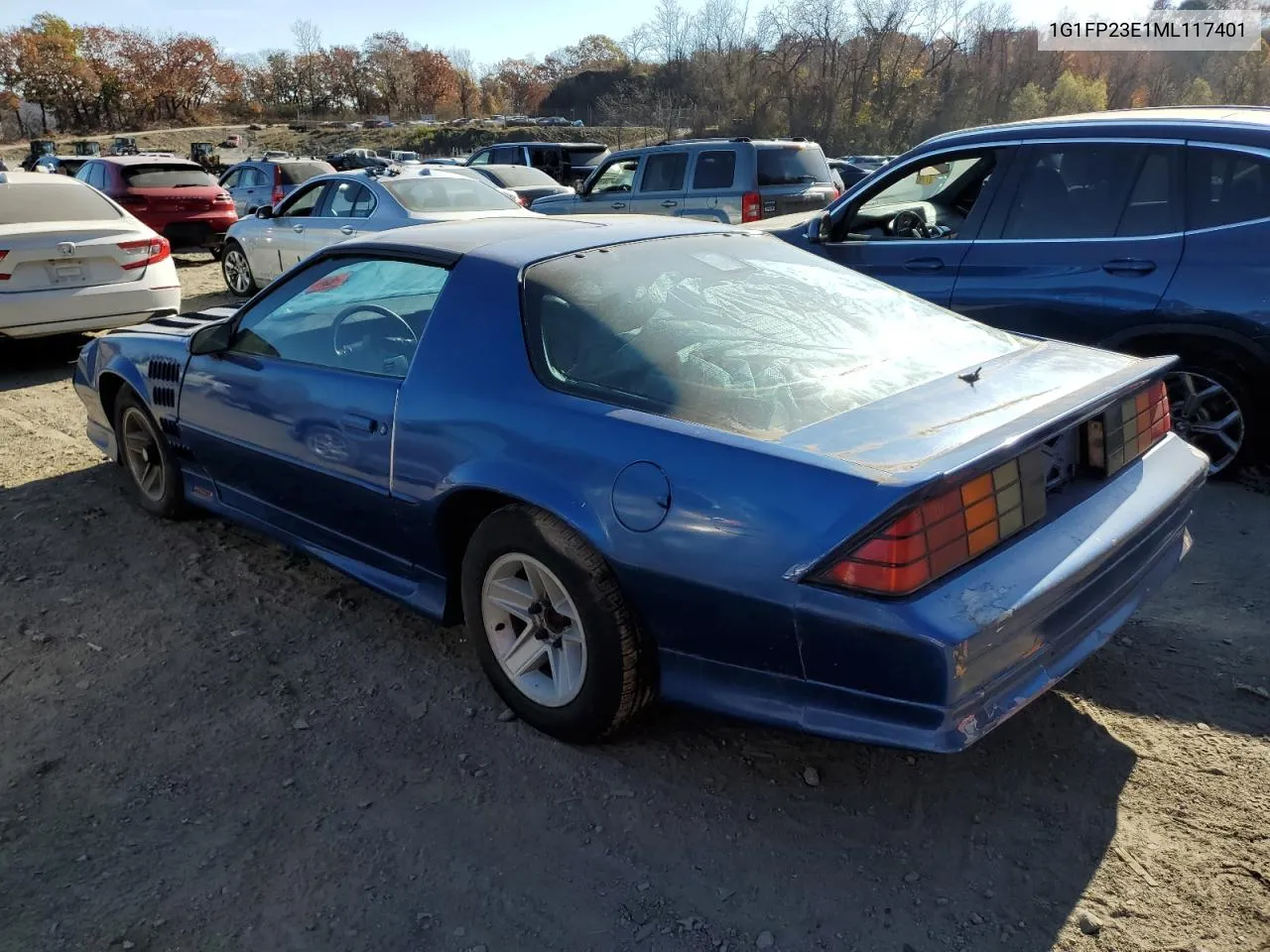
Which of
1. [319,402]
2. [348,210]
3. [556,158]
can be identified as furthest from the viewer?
[556,158]

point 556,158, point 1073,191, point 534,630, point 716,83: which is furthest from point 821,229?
point 716,83

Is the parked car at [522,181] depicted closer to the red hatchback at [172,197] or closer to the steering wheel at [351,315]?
the red hatchback at [172,197]

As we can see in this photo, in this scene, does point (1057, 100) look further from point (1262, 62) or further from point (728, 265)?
point (728, 265)

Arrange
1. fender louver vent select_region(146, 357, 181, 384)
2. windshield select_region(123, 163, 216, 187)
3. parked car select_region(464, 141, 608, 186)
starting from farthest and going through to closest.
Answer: parked car select_region(464, 141, 608, 186)
windshield select_region(123, 163, 216, 187)
fender louver vent select_region(146, 357, 181, 384)

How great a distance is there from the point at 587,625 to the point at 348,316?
1702 mm

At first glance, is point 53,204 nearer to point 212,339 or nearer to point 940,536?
point 212,339

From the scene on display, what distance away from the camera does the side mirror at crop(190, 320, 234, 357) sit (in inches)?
Answer: 152

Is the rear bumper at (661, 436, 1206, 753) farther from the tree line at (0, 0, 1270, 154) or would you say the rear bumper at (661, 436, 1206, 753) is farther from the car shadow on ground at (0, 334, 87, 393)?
the tree line at (0, 0, 1270, 154)

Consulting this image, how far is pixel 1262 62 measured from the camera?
138 feet

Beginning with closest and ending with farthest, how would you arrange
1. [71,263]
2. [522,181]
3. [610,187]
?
[71,263], [610,187], [522,181]

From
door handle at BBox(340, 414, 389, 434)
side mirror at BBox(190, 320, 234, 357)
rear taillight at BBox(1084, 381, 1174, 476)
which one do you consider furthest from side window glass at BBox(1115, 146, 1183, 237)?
side mirror at BBox(190, 320, 234, 357)

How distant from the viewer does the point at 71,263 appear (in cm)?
755

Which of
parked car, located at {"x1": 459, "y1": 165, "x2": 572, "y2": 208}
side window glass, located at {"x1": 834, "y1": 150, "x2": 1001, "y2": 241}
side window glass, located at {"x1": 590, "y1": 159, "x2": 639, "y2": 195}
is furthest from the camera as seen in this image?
parked car, located at {"x1": 459, "y1": 165, "x2": 572, "y2": 208}

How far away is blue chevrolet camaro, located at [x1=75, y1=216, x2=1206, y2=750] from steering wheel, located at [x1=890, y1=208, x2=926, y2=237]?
2.62 meters
